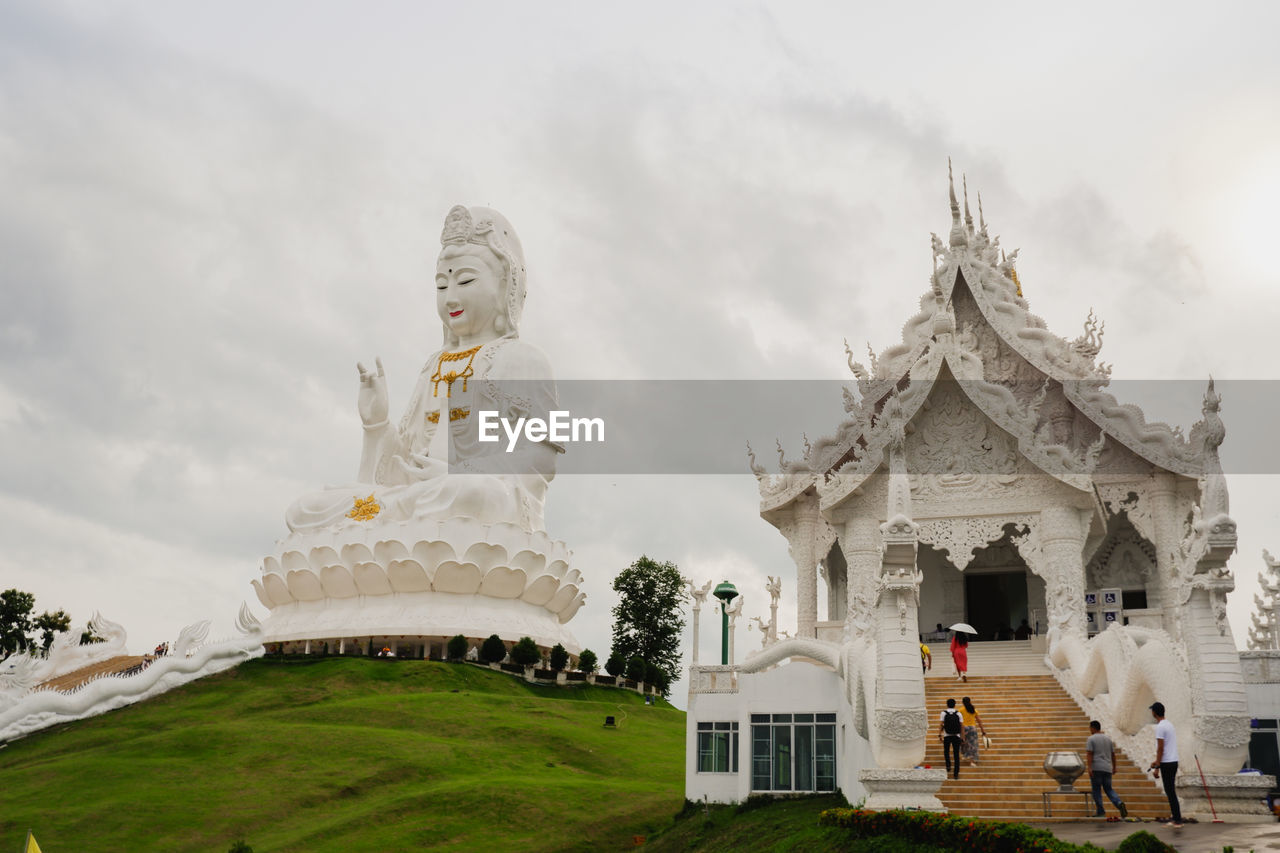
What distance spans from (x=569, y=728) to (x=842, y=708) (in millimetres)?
6550

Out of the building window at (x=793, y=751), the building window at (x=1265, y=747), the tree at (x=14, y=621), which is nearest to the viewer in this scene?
the building window at (x=793, y=751)

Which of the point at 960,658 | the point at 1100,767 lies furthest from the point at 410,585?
the point at 1100,767

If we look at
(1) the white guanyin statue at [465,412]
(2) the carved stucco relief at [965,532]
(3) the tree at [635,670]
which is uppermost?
(1) the white guanyin statue at [465,412]

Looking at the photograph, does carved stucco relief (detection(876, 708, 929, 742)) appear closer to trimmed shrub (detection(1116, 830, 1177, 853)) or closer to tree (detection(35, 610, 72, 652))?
trimmed shrub (detection(1116, 830, 1177, 853))

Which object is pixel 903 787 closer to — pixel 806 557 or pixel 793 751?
pixel 793 751

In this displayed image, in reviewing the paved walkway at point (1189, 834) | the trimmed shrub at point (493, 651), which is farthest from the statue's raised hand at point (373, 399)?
the paved walkway at point (1189, 834)

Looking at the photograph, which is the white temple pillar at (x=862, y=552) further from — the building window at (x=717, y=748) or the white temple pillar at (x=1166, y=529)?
the building window at (x=717, y=748)

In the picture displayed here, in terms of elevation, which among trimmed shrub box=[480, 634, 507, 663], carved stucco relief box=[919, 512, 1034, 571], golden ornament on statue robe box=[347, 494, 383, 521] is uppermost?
golden ornament on statue robe box=[347, 494, 383, 521]

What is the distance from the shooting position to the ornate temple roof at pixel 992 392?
19531 millimetres

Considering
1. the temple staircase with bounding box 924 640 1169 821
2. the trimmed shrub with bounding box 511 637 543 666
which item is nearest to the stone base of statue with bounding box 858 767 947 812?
the temple staircase with bounding box 924 640 1169 821

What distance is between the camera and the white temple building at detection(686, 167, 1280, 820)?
1226cm

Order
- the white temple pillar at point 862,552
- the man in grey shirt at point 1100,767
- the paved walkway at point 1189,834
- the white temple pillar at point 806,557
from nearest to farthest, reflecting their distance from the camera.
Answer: the paved walkway at point 1189,834, the man in grey shirt at point 1100,767, the white temple pillar at point 862,552, the white temple pillar at point 806,557

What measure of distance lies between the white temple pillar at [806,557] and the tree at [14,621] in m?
27.4

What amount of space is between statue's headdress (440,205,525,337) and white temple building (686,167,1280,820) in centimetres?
1263
